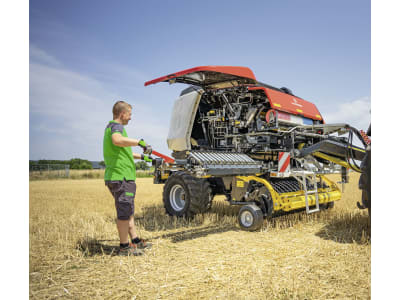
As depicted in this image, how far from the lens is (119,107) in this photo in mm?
3705

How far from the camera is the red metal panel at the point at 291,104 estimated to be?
5941mm

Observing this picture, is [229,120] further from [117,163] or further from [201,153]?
[117,163]

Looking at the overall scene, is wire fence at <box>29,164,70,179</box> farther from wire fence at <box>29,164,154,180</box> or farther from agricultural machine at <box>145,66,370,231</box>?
agricultural machine at <box>145,66,370,231</box>

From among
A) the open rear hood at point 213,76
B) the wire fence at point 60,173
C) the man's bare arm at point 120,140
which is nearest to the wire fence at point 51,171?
the wire fence at point 60,173

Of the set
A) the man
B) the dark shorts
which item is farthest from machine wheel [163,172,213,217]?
the dark shorts

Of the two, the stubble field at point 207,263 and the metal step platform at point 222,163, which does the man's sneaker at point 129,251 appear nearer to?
the stubble field at point 207,263

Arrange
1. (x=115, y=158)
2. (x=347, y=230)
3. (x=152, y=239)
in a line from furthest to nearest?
(x=347, y=230)
(x=152, y=239)
(x=115, y=158)

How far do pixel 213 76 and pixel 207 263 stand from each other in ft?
12.2

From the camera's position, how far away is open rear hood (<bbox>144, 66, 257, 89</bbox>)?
5408 mm

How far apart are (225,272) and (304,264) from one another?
94 cm

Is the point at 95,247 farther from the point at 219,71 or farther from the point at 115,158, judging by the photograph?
Answer: the point at 219,71

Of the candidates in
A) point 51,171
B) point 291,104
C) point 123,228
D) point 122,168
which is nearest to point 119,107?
point 122,168

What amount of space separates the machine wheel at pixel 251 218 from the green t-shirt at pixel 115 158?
2.39 metres

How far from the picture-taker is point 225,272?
10.2ft
